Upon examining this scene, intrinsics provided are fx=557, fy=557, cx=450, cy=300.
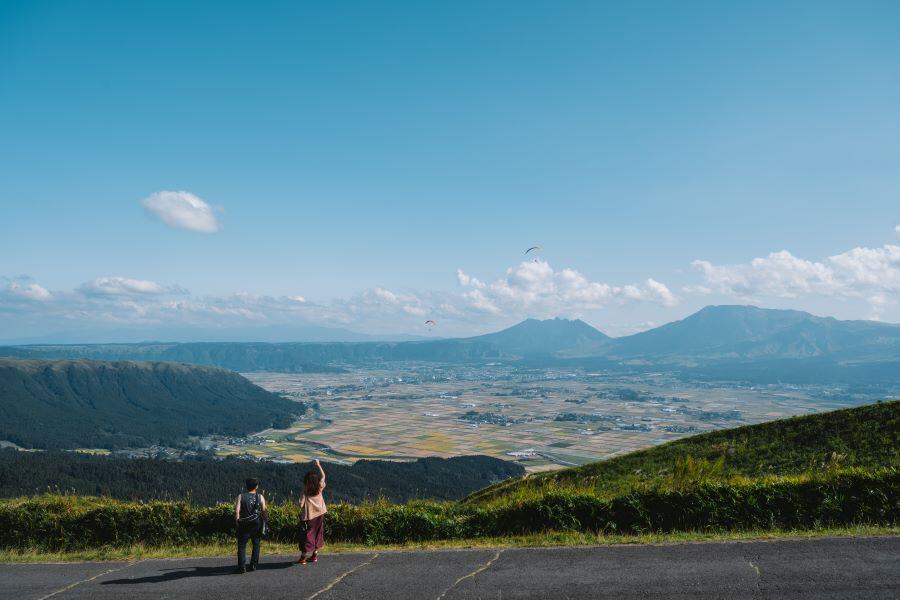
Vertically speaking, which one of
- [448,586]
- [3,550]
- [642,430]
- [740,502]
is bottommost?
[642,430]

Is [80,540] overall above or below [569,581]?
below

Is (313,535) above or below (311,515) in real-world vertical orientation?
below

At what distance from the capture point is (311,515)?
1550 centimetres

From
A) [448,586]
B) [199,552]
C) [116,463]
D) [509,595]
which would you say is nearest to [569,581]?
[509,595]

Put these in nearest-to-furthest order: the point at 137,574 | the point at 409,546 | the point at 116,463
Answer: the point at 137,574, the point at 409,546, the point at 116,463

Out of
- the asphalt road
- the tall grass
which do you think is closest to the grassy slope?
the tall grass

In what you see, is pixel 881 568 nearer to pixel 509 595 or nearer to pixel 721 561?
pixel 721 561

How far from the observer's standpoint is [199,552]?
56.8 ft

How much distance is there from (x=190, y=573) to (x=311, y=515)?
3.48 m

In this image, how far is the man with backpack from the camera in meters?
14.9

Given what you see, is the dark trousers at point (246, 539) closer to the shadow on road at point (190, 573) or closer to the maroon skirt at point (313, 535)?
the shadow on road at point (190, 573)

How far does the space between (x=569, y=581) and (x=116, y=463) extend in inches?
5497

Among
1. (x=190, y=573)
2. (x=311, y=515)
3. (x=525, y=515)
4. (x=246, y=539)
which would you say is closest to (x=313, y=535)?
(x=311, y=515)

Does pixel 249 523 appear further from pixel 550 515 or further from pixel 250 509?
pixel 550 515
